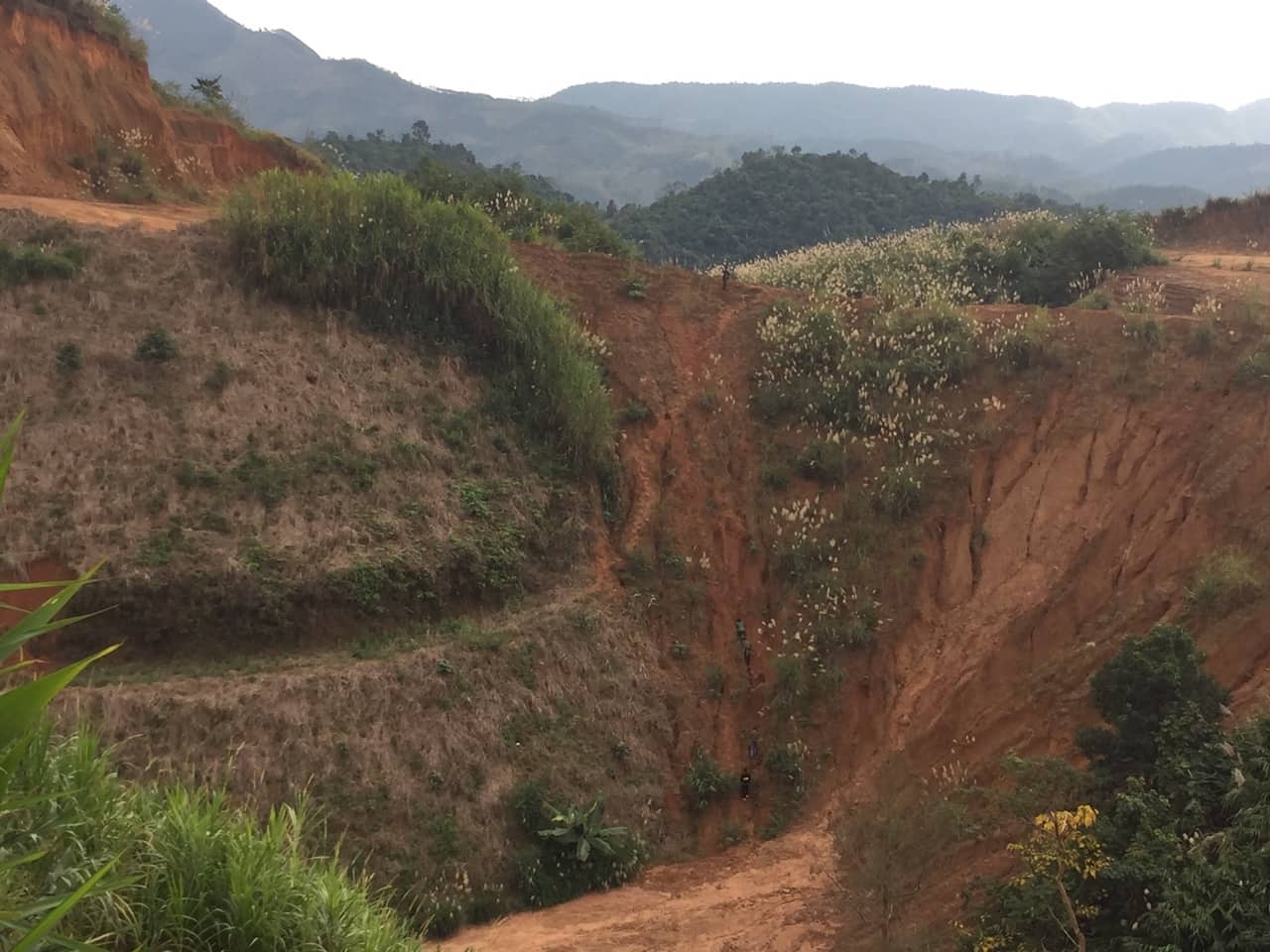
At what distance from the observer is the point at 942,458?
13.5 metres

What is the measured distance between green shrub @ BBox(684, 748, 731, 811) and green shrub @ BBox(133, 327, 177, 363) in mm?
8925

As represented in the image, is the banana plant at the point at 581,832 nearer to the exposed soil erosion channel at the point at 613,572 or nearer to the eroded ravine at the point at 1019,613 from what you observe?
the exposed soil erosion channel at the point at 613,572

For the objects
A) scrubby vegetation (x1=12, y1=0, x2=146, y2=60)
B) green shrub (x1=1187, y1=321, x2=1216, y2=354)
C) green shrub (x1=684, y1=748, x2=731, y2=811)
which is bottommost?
green shrub (x1=684, y1=748, x2=731, y2=811)

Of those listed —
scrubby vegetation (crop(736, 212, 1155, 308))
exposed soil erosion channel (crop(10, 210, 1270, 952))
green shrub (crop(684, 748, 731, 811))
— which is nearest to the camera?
exposed soil erosion channel (crop(10, 210, 1270, 952))

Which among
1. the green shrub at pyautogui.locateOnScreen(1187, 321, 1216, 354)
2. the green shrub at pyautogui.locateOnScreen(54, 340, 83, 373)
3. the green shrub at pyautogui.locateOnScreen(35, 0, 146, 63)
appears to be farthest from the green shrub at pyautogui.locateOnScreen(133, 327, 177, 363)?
the green shrub at pyautogui.locateOnScreen(1187, 321, 1216, 354)

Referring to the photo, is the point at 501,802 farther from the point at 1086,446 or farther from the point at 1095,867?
the point at 1086,446

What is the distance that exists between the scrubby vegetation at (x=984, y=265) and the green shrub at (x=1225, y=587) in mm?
7385

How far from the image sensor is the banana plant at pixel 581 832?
943 cm

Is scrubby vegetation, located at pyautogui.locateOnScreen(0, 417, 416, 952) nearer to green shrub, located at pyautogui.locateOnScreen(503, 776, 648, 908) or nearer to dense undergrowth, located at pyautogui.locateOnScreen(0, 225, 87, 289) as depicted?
green shrub, located at pyautogui.locateOnScreen(503, 776, 648, 908)

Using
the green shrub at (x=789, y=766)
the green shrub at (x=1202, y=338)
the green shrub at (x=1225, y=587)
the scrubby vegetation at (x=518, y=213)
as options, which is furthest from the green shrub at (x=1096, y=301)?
the green shrub at (x=789, y=766)

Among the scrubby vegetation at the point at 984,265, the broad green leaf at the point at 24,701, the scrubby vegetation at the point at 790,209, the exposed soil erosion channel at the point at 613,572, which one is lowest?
the exposed soil erosion channel at the point at 613,572

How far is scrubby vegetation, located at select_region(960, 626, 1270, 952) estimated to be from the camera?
5293mm

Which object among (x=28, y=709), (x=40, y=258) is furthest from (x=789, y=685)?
(x=40, y=258)

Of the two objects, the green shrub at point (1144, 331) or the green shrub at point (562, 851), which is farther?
the green shrub at point (1144, 331)
